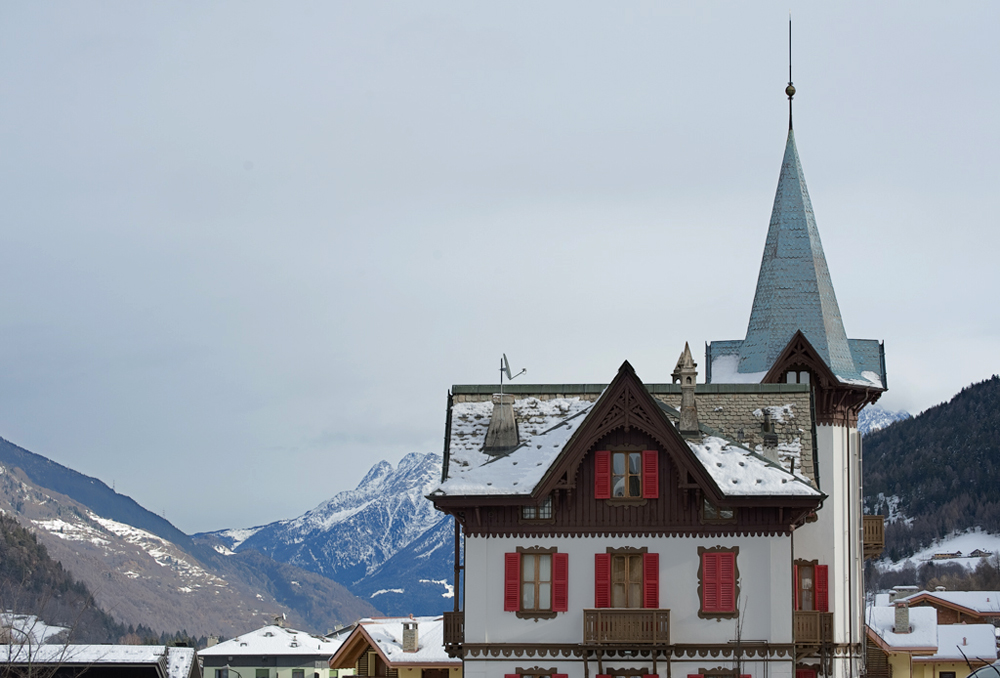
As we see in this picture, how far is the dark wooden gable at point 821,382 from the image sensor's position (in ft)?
171

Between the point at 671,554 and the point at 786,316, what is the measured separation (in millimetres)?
15019

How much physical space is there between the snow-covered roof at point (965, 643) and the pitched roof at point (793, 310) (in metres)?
31.7

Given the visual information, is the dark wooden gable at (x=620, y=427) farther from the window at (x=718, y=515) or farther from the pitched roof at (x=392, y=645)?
the pitched roof at (x=392, y=645)

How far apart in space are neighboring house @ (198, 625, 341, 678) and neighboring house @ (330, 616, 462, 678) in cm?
4883

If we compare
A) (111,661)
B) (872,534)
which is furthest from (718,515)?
(111,661)

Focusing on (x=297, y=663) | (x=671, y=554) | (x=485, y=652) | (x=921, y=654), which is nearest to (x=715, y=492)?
(x=671, y=554)

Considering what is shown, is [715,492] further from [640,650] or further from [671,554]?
[640,650]

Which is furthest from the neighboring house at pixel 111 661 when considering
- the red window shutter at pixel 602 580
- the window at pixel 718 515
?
the window at pixel 718 515

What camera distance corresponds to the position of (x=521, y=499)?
4312 centimetres

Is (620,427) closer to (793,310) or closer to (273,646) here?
(793,310)

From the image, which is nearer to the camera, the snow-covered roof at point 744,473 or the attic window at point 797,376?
the snow-covered roof at point 744,473

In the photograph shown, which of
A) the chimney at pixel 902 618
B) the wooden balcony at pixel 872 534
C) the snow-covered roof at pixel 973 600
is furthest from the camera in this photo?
the snow-covered roof at pixel 973 600

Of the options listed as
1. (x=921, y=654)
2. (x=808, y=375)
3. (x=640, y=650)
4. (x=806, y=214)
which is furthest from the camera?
(x=921, y=654)

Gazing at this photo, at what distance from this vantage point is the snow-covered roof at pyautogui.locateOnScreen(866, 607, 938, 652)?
251ft
